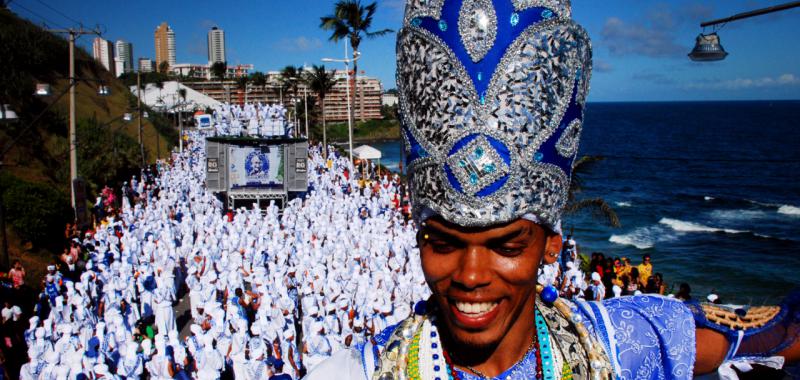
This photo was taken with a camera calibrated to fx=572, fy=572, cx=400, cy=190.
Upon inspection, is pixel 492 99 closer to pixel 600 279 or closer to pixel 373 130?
pixel 600 279

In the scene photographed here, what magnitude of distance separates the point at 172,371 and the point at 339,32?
771 inches

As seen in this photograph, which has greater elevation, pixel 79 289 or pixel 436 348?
pixel 436 348

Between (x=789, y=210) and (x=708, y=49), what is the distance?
4315 centimetres

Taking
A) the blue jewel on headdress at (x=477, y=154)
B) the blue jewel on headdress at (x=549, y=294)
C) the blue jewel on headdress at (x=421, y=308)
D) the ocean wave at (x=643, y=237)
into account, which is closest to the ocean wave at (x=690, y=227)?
the ocean wave at (x=643, y=237)

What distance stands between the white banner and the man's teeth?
20.7 meters

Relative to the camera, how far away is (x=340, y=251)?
42.2ft

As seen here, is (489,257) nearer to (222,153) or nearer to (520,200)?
(520,200)

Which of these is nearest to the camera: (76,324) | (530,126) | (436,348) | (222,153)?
(530,126)

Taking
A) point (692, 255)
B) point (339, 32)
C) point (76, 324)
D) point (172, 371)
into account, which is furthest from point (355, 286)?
point (692, 255)

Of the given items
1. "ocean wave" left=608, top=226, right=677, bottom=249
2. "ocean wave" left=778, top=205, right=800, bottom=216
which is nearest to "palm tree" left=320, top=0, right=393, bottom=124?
"ocean wave" left=608, top=226, right=677, bottom=249

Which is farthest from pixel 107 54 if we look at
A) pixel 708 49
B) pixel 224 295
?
pixel 708 49

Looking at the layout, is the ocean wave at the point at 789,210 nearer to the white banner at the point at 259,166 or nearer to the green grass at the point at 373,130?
the white banner at the point at 259,166

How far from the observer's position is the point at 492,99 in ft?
4.80

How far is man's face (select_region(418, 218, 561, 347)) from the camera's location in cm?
158
